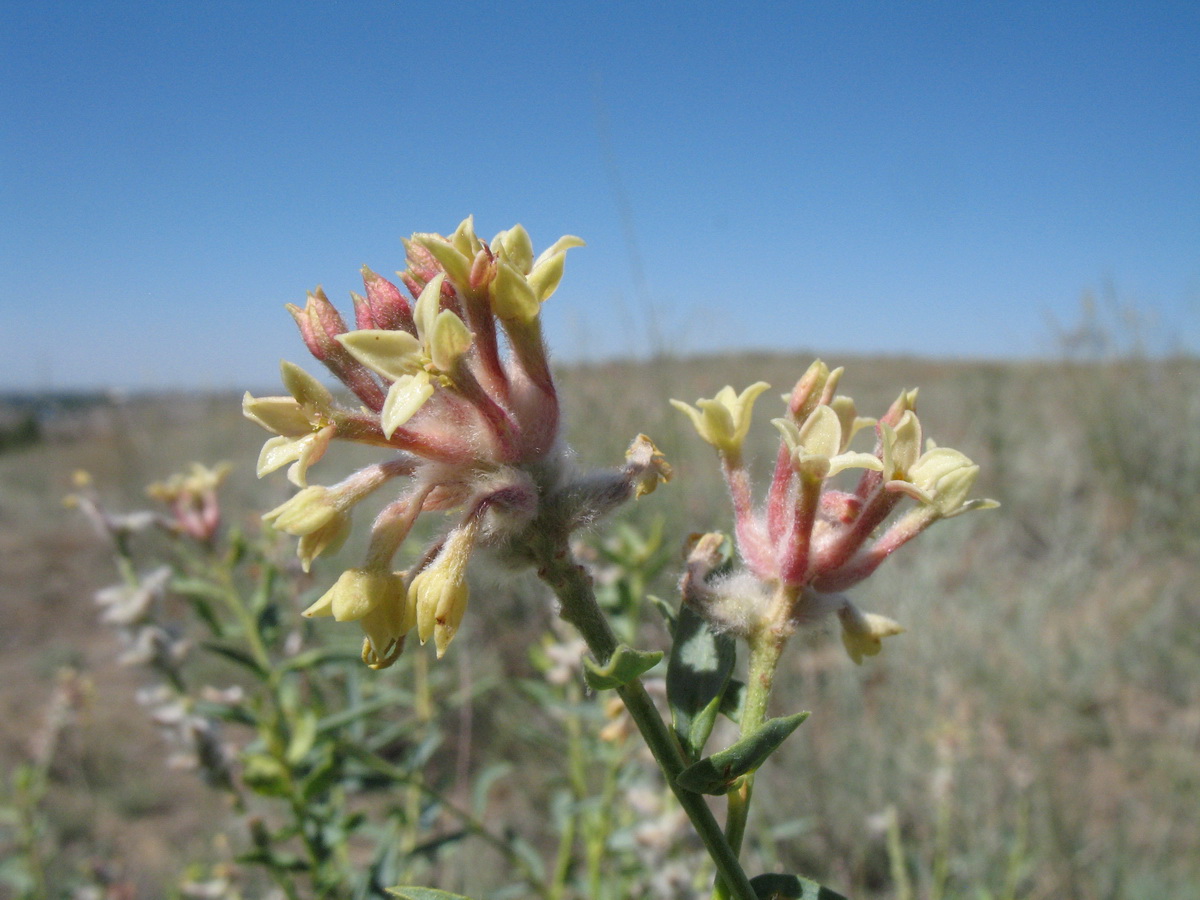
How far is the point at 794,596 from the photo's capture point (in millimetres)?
1008

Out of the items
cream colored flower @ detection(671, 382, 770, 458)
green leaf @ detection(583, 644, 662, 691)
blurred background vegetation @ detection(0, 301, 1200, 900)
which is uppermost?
cream colored flower @ detection(671, 382, 770, 458)

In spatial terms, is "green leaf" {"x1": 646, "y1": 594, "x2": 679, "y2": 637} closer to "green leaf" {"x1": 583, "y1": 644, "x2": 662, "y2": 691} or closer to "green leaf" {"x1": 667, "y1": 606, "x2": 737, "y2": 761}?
"green leaf" {"x1": 667, "y1": 606, "x2": 737, "y2": 761}

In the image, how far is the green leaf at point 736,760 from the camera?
0.78 m

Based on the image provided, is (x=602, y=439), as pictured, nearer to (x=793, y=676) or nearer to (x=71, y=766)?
(x=793, y=676)

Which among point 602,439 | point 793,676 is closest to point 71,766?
point 602,439

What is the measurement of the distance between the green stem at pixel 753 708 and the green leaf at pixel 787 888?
47 millimetres

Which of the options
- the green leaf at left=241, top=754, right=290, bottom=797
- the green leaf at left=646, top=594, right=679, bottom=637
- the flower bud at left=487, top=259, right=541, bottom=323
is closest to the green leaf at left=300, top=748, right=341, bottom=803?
the green leaf at left=241, top=754, right=290, bottom=797

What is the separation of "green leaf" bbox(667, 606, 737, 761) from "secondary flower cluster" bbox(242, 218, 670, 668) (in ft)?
0.71

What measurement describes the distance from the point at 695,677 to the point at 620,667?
247mm

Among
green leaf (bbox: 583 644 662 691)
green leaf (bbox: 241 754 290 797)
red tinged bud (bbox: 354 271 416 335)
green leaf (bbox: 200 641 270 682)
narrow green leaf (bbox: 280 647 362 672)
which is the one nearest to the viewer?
green leaf (bbox: 583 644 662 691)

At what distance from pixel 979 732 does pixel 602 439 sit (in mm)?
3580

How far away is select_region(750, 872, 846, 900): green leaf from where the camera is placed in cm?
88

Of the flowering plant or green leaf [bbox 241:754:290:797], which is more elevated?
the flowering plant

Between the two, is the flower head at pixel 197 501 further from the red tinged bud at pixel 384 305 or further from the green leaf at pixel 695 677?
the green leaf at pixel 695 677
